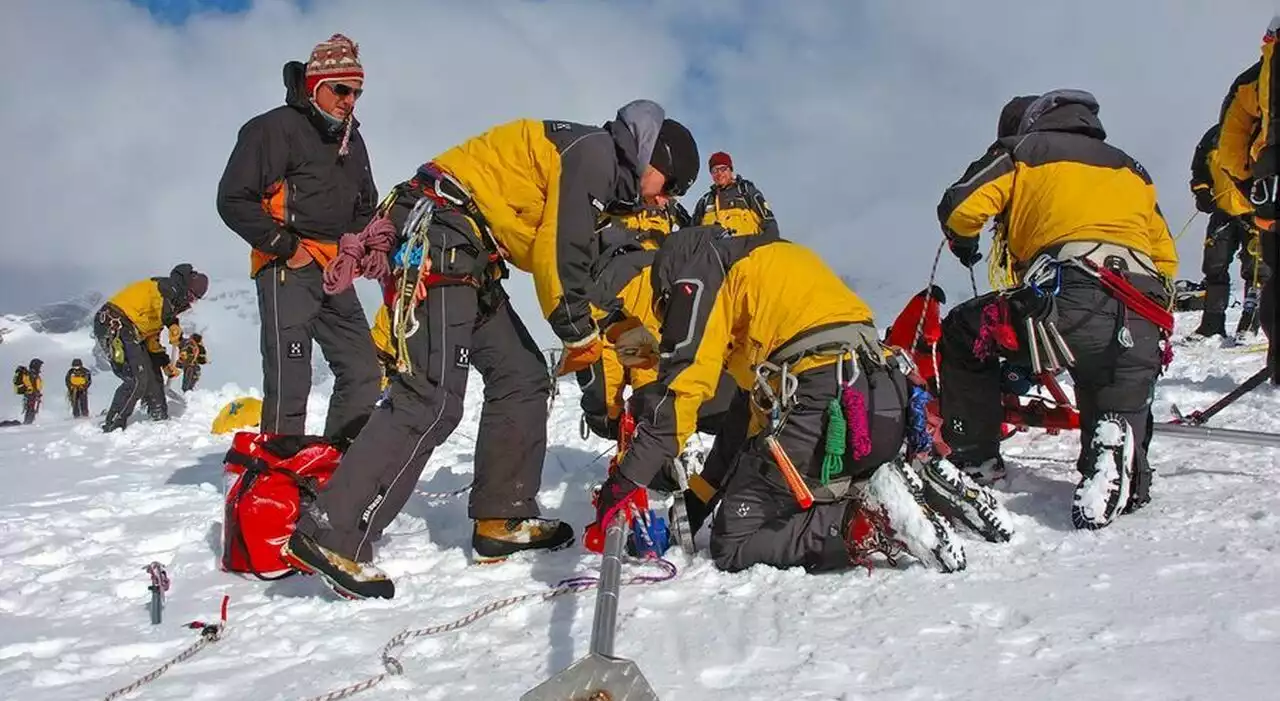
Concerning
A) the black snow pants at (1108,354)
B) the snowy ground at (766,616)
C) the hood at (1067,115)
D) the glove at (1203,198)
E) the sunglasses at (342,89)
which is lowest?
the snowy ground at (766,616)

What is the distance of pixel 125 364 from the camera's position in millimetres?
8781

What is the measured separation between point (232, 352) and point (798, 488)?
183m

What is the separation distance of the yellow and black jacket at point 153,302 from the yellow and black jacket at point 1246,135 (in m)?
9.17

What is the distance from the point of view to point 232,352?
549 ft

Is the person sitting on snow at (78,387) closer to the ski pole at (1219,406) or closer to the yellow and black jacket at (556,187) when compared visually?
the yellow and black jacket at (556,187)

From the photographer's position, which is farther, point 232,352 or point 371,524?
point 232,352

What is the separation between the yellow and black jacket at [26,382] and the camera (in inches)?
703

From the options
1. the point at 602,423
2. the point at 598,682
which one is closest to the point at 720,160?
the point at 602,423

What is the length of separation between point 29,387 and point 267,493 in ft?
60.8

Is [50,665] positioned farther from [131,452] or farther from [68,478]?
[131,452]

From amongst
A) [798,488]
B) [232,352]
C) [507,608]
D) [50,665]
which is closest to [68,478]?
[50,665]

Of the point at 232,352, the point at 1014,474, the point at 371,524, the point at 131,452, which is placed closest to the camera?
the point at 371,524

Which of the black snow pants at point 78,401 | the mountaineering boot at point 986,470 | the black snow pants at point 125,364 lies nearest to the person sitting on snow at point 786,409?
the mountaineering boot at point 986,470

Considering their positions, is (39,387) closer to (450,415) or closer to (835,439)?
(450,415)
